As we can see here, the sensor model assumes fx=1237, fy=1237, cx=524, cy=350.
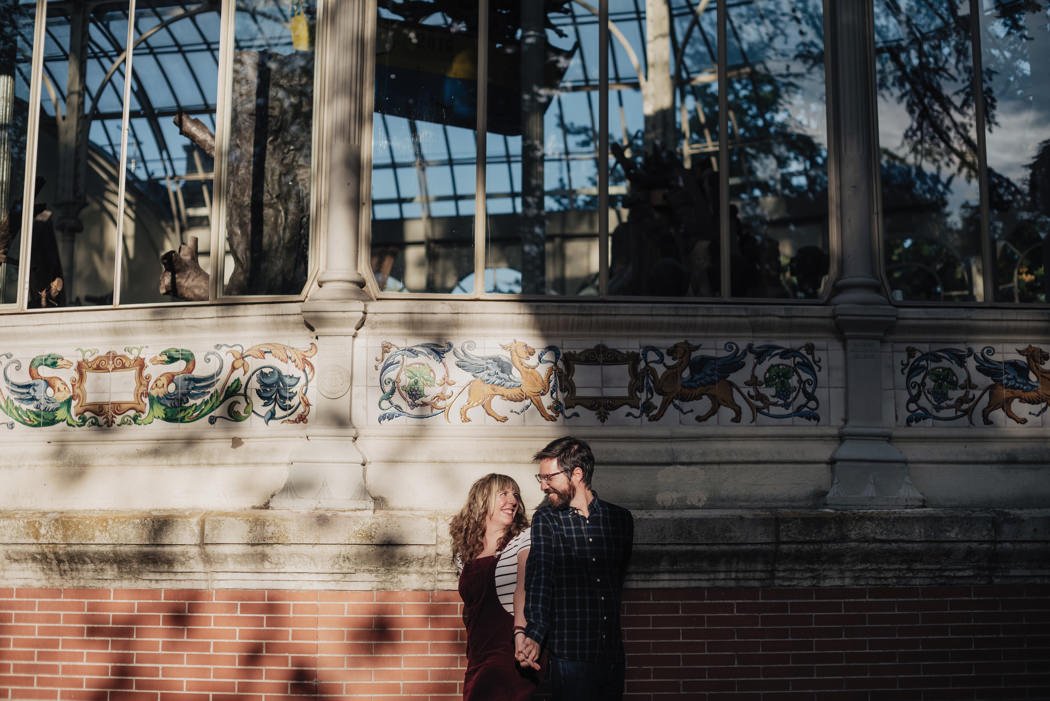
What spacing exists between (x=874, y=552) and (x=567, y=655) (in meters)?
2.58

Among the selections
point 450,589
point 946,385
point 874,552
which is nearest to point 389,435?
point 450,589

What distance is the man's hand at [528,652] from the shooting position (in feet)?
17.5

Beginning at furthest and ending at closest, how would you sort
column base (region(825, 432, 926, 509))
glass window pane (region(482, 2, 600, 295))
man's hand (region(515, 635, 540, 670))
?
glass window pane (region(482, 2, 600, 295)) → column base (region(825, 432, 926, 509)) → man's hand (region(515, 635, 540, 670))

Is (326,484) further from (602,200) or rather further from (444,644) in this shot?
(602,200)

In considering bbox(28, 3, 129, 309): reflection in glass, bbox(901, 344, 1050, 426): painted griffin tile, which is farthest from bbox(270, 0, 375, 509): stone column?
bbox(901, 344, 1050, 426): painted griffin tile

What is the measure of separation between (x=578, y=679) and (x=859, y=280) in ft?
12.2

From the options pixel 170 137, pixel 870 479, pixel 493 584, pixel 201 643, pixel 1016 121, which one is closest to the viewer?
pixel 493 584

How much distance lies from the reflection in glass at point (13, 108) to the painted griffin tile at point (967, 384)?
20.4ft

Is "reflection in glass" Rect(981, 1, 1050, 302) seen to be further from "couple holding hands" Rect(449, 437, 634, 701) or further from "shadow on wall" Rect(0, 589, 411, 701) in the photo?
"shadow on wall" Rect(0, 589, 411, 701)

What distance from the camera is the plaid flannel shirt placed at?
545 centimetres

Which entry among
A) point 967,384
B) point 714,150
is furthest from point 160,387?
point 967,384

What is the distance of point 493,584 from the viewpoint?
5844 mm

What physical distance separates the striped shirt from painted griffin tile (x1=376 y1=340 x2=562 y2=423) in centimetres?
205

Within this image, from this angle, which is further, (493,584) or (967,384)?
(967,384)
